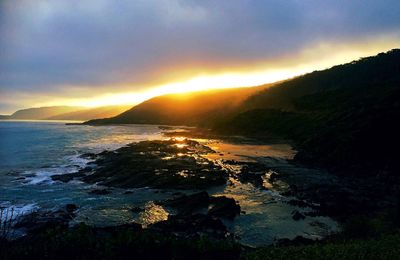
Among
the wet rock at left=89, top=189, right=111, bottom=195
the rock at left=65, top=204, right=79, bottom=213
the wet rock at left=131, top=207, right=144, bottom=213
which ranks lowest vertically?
the wet rock at left=131, top=207, right=144, bottom=213

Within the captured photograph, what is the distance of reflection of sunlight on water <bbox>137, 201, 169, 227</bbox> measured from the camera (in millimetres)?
29281

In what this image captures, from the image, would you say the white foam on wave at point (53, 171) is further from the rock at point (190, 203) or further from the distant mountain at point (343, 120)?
the distant mountain at point (343, 120)

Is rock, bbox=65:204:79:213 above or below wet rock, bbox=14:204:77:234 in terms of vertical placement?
below

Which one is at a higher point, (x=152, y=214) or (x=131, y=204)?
(x=131, y=204)

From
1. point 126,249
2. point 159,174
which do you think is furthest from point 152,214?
point 126,249

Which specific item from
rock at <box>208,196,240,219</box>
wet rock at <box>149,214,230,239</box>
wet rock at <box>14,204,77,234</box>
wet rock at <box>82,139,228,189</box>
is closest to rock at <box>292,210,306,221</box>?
rock at <box>208,196,240,219</box>

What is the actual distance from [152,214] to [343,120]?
53.7 meters

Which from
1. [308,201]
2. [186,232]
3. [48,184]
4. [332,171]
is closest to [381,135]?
[332,171]

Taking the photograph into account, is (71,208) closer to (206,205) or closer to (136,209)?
(136,209)

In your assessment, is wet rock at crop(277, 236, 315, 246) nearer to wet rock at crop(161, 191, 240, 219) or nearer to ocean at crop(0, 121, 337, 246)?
ocean at crop(0, 121, 337, 246)

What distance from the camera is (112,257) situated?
40.4 feet

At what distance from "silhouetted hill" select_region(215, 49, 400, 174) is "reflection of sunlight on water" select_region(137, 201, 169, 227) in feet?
97.8

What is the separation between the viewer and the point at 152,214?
102ft

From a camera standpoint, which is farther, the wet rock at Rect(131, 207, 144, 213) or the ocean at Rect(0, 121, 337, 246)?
the wet rock at Rect(131, 207, 144, 213)
